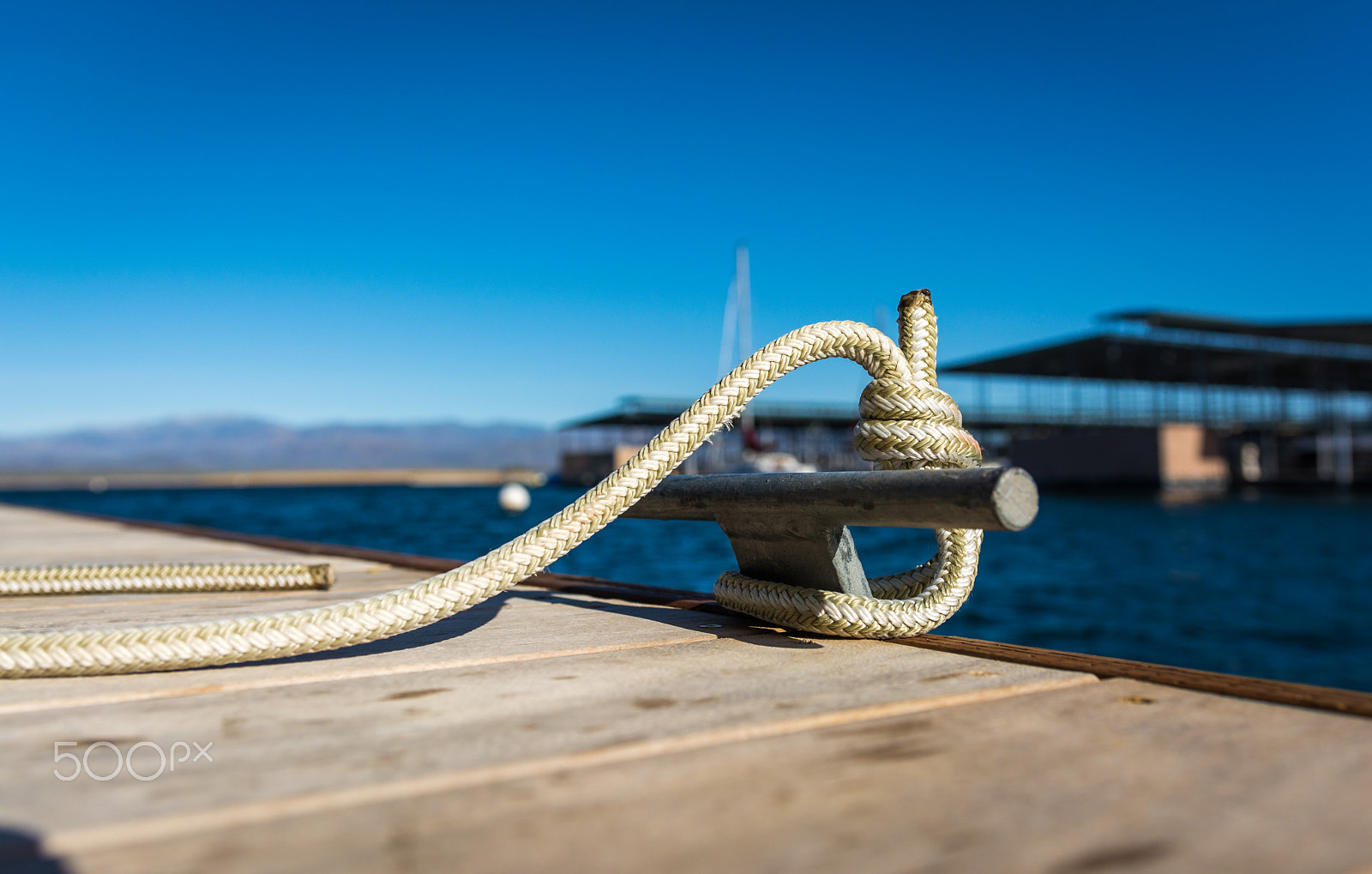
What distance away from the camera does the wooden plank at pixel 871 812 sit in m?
0.83

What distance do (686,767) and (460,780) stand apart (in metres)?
0.27

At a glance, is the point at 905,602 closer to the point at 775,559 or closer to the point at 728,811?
the point at 775,559

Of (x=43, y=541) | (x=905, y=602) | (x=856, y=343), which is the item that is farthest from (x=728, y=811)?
(x=43, y=541)

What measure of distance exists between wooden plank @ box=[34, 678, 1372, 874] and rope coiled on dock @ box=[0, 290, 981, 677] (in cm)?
58

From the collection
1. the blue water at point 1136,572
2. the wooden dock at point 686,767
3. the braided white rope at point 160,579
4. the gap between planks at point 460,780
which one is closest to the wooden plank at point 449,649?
the wooden dock at point 686,767

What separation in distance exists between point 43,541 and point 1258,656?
377 inches

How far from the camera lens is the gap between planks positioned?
2.94 ft

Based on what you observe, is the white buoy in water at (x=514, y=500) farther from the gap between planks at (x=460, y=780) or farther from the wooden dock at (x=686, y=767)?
the gap between planks at (x=460, y=780)

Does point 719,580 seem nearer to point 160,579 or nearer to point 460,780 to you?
point 460,780

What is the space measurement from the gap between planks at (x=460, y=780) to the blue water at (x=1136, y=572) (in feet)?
22.2

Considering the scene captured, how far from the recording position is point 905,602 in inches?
75.9

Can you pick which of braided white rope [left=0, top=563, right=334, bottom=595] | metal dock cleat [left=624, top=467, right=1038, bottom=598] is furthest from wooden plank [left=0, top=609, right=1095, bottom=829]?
braided white rope [left=0, top=563, right=334, bottom=595]

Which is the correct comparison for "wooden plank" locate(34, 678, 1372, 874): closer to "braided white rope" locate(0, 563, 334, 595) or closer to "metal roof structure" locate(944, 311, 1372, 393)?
"braided white rope" locate(0, 563, 334, 595)

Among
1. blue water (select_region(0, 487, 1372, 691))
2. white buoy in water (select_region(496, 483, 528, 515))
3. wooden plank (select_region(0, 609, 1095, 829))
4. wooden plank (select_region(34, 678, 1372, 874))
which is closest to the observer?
wooden plank (select_region(34, 678, 1372, 874))
